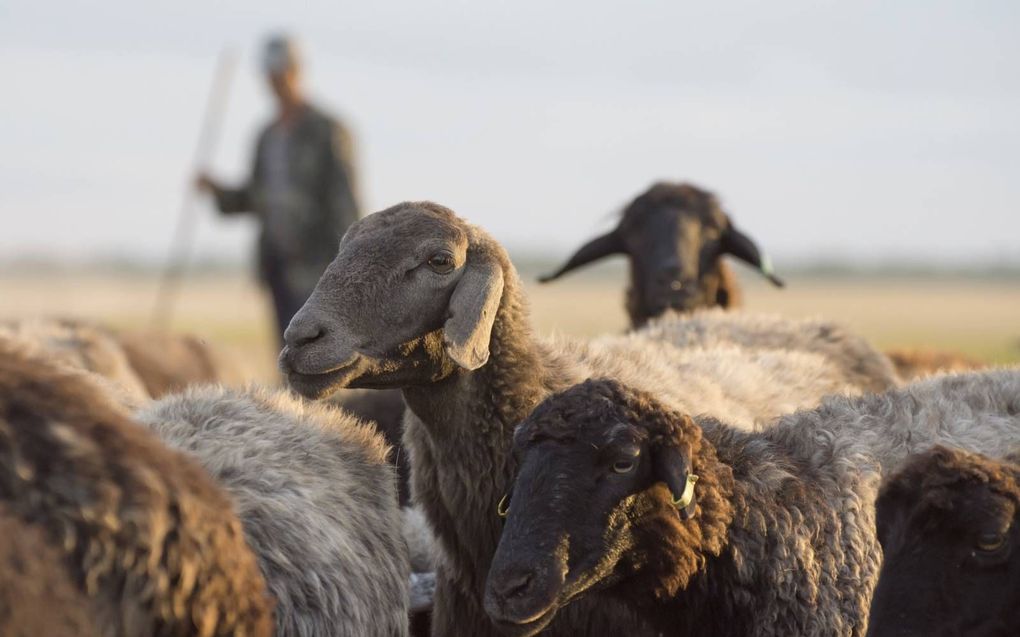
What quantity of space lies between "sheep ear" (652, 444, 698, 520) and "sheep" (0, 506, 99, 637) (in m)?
1.85

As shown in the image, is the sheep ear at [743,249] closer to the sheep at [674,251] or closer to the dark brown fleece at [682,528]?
the sheep at [674,251]

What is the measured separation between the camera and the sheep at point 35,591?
3633 mm

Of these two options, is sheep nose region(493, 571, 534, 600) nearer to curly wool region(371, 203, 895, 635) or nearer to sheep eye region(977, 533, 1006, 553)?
curly wool region(371, 203, 895, 635)

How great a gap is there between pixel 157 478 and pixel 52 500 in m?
0.29

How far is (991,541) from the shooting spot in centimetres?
443

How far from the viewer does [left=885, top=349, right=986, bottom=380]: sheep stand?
9289mm

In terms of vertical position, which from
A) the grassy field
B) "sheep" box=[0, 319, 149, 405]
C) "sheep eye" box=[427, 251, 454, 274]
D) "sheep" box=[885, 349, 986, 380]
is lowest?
the grassy field

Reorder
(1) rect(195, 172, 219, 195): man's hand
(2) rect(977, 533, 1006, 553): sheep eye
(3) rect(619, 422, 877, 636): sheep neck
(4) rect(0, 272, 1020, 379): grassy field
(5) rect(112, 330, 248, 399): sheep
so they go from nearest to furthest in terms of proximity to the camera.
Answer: (2) rect(977, 533, 1006, 553): sheep eye
(3) rect(619, 422, 877, 636): sheep neck
(5) rect(112, 330, 248, 399): sheep
(1) rect(195, 172, 219, 195): man's hand
(4) rect(0, 272, 1020, 379): grassy field

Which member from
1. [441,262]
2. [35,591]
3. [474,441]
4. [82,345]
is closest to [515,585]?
[474,441]

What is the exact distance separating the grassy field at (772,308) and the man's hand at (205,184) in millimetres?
1015

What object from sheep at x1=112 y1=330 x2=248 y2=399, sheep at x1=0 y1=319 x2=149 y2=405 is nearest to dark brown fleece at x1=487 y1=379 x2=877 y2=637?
sheep at x1=0 y1=319 x2=149 y2=405

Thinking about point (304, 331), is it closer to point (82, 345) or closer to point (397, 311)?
point (397, 311)

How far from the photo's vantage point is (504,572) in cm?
463

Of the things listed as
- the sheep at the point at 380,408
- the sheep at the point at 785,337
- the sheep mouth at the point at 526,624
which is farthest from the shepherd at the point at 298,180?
the sheep mouth at the point at 526,624
